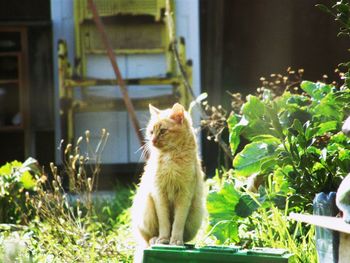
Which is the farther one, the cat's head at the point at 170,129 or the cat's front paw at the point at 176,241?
the cat's head at the point at 170,129

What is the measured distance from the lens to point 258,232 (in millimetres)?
5102

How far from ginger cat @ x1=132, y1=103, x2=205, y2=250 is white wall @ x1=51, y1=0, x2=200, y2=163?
4067mm

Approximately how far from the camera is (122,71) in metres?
8.94

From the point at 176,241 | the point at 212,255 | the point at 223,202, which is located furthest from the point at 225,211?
the point at 212,255

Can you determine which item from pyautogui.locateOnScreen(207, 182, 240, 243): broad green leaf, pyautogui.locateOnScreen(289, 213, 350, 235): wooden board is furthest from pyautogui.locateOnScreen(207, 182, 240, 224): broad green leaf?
pyautogui.locateOnScreen(289, 213, 350, 235): wooden board

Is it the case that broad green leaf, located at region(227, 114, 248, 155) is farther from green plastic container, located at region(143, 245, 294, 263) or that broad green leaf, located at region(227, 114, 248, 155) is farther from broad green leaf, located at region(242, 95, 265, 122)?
green plastic container, located at region(143, 245, 294, 263)

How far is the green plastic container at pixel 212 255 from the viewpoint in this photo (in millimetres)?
3535

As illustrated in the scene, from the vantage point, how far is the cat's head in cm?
463

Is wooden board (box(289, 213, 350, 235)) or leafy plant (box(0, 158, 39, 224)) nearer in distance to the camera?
wooden board (box(289, 213, 350, 235))

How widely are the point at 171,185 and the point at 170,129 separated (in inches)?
11.2

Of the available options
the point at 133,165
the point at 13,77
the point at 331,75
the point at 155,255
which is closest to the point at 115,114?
the point at 133,165

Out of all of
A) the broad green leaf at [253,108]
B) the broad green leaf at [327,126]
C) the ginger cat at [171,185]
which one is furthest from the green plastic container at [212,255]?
the broad green leaf at [253,108]

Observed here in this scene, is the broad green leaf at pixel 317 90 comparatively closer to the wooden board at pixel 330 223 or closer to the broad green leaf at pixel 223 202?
the broad green leaf at pixel 223 202

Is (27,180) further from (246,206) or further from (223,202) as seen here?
(246,206)
